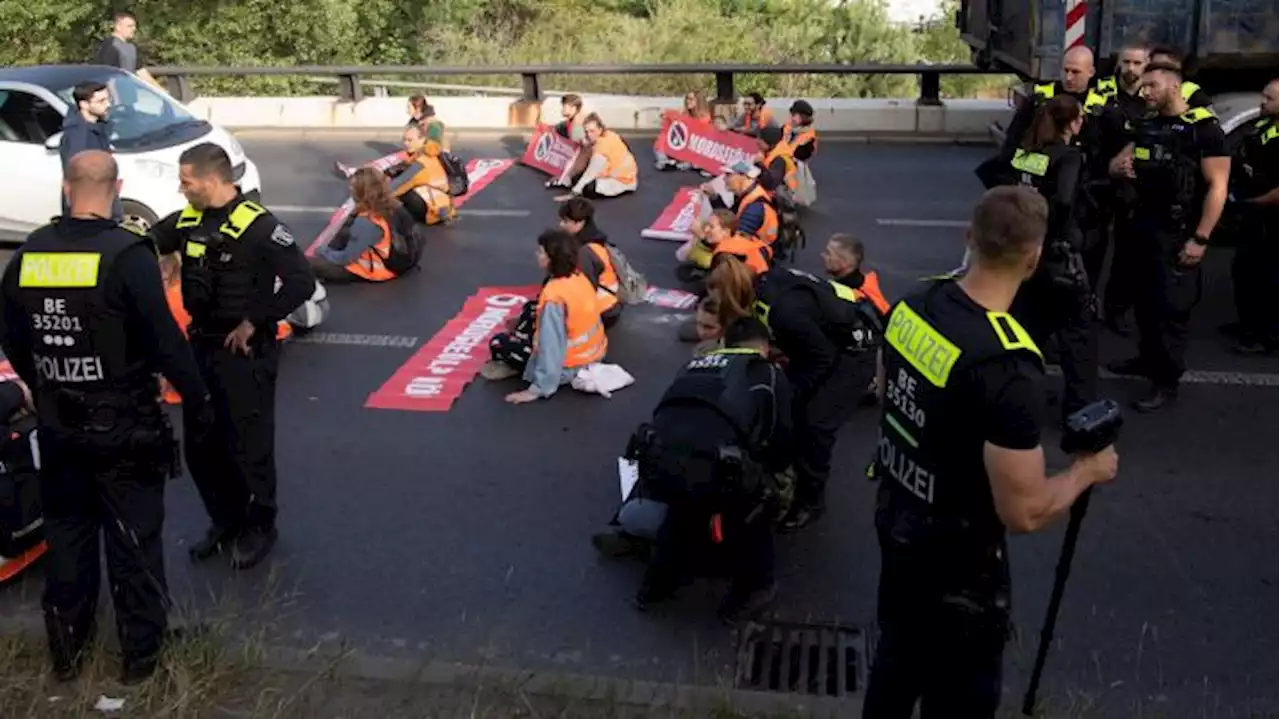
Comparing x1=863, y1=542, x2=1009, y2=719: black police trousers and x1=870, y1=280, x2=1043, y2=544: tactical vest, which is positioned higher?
x1=870, y1=280, x2=1043, y2=544: tactical vest

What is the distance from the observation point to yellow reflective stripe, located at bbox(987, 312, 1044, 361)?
3164 millimetres

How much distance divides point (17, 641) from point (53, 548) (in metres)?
0.59

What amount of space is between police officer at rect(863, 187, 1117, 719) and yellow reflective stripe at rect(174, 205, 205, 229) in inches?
121

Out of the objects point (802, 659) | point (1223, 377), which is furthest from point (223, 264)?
point (1223, 377)

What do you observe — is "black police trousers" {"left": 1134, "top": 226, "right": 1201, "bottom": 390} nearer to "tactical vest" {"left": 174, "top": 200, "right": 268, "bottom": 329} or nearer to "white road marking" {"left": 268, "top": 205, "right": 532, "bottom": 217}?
"tactical vest" {"left": 174, "top": 200, "right": 268, "bottom": 329}

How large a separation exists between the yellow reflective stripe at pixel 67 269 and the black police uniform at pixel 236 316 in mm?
909

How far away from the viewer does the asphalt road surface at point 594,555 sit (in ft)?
16.4

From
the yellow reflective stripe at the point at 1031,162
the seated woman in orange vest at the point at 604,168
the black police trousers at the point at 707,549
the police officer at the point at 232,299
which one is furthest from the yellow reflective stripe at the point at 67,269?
the seated woman in orange vest at the point at 604,168

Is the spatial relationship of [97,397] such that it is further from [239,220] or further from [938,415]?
[938,415]

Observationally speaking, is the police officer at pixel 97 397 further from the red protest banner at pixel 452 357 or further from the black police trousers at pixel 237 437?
the red protest banner at pixel 452 357

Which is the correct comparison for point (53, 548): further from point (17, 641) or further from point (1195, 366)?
point (1195, 366)

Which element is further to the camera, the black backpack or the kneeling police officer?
the black backpack

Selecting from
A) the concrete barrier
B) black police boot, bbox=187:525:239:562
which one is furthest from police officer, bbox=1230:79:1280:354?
the concrete barrier

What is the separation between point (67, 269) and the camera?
14.2 feet
